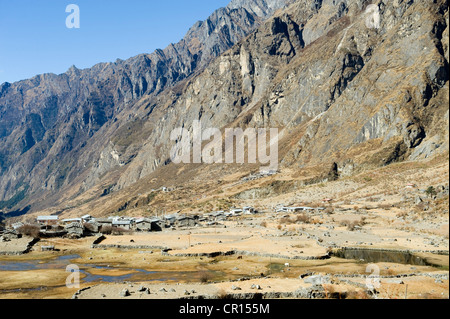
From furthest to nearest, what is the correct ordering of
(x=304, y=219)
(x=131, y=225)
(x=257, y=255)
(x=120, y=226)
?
1. (x=120, y=226)
2. (x=131, y=225)
3. (x=304, y=219)
4. (x=257, y=255)

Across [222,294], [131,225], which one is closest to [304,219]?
[131,225]

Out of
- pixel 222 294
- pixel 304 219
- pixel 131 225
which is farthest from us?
pixel 131 225

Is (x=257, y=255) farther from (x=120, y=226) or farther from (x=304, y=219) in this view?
(x=120, y=226)

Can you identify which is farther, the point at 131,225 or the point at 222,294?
the point at 131,225

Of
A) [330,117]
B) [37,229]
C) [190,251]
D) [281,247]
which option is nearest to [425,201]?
[281,247]

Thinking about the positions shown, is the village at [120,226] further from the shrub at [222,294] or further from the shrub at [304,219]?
the shrub at [222,294]

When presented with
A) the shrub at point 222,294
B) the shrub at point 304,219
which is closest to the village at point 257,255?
the shrub at point 222,294

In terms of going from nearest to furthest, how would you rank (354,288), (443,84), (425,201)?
(354,288) → (425,201) → (443,84)

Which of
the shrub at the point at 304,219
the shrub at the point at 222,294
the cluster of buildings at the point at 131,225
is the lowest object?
the cluster of buildings at the point at 131,225

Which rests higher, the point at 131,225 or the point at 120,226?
the point at 131,225

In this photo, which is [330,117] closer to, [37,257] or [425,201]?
[425,201]

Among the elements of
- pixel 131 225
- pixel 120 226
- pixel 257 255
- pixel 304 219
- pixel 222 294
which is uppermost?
pixel 304 219
